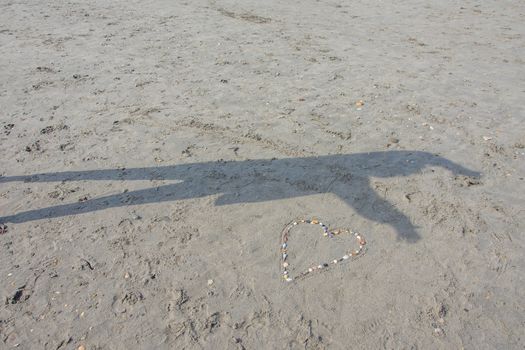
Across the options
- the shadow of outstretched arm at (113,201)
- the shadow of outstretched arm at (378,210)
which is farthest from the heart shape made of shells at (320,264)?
the shadow of outstretched arm at (113,201)

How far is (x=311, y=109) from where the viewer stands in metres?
6.29

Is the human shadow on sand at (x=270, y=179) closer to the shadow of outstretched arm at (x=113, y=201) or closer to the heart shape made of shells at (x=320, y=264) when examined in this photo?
the shadow of outstretched arm at (x=113, y=201)

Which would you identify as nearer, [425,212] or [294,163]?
[425,212]

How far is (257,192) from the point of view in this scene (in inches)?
181

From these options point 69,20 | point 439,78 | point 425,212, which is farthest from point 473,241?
point 69,20

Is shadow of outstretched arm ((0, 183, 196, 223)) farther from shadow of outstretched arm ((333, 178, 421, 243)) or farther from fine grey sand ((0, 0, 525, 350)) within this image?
shadow of outstretched arm ((333, 178, 421, 243))

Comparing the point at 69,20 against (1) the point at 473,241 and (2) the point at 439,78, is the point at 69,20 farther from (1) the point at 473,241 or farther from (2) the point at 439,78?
(1) the point at 473,241

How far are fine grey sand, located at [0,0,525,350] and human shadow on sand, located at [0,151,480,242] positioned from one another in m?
0.02

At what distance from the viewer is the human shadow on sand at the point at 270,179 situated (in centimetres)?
439

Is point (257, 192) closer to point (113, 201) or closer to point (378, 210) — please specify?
point (378, 210)

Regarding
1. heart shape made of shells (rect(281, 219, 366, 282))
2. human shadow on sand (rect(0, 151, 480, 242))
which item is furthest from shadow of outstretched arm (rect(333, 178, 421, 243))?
heart shape made of shells (rect(281, 219, 366, 282))

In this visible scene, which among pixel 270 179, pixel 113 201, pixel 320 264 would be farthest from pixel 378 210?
pixel 113 201

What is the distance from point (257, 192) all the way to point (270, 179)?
294 millimetres

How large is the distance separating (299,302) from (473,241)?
184 centimetres
